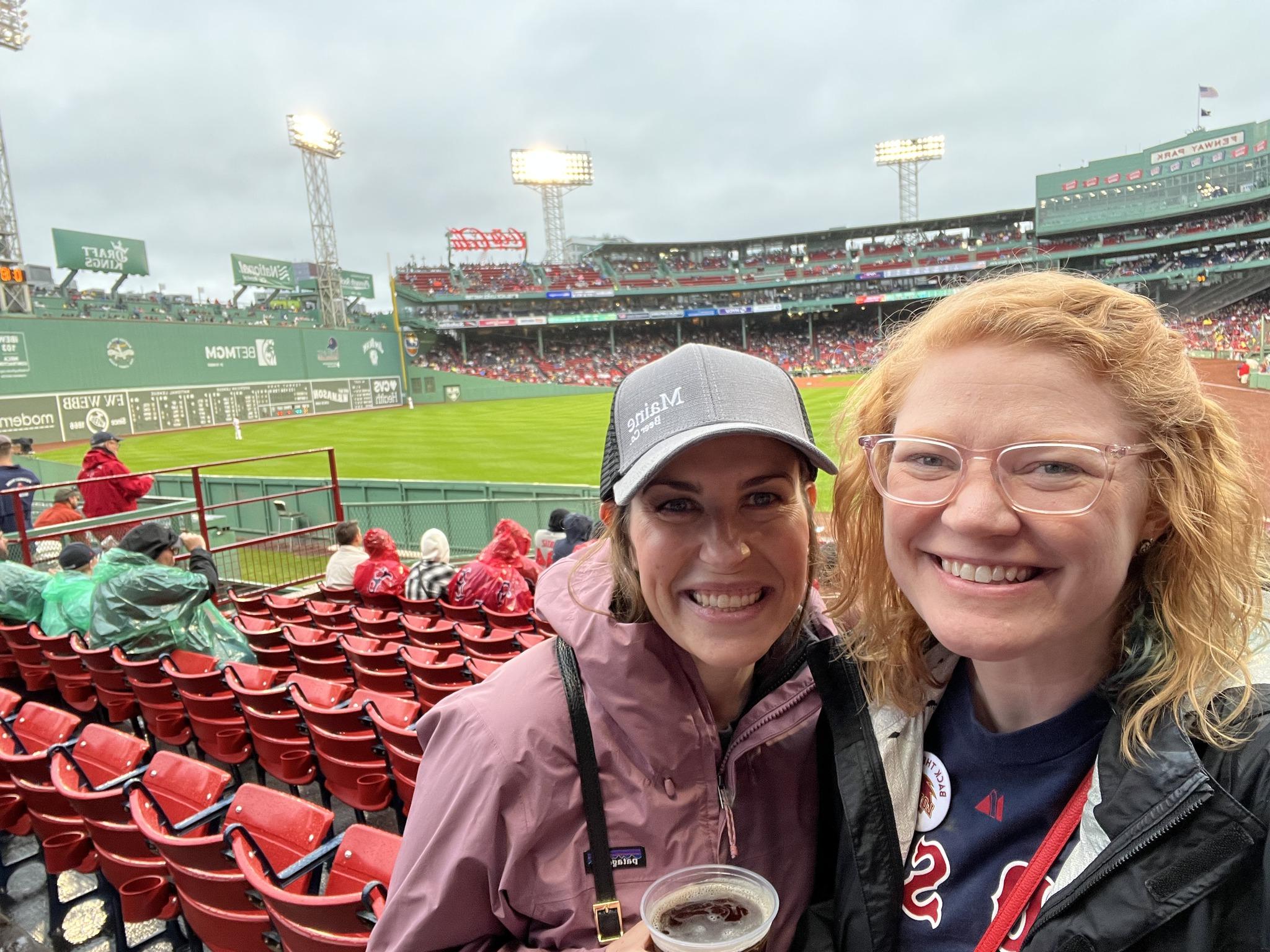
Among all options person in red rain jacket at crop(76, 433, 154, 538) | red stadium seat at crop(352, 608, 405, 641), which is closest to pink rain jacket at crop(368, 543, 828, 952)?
red stadium seat at crop(352, 608, 405, 641)

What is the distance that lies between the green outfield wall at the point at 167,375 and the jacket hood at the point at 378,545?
2946 cm

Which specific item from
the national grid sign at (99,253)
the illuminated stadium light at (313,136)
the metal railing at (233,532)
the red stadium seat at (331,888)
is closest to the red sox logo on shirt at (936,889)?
the red stadium seat at (331,888)

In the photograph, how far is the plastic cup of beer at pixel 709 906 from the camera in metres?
1.07

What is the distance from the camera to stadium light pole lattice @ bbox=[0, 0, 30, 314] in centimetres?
3009

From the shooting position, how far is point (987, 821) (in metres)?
1.17

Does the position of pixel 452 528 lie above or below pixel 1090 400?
below

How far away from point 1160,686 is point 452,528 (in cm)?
1210

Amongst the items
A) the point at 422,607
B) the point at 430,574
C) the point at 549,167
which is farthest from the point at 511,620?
the point at 549,167

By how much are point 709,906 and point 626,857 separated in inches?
6.6

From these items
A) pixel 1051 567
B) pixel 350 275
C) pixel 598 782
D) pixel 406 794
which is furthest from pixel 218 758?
pixel 350 275

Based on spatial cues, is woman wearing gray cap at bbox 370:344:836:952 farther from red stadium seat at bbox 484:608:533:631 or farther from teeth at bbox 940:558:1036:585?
red stadium seat at bbox 484:608:533:631

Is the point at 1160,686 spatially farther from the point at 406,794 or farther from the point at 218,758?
the point at 218,758

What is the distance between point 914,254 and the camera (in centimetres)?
5847

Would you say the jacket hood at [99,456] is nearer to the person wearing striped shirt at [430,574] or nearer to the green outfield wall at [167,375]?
Answer: the person wearing striped shirt at [430,574]
